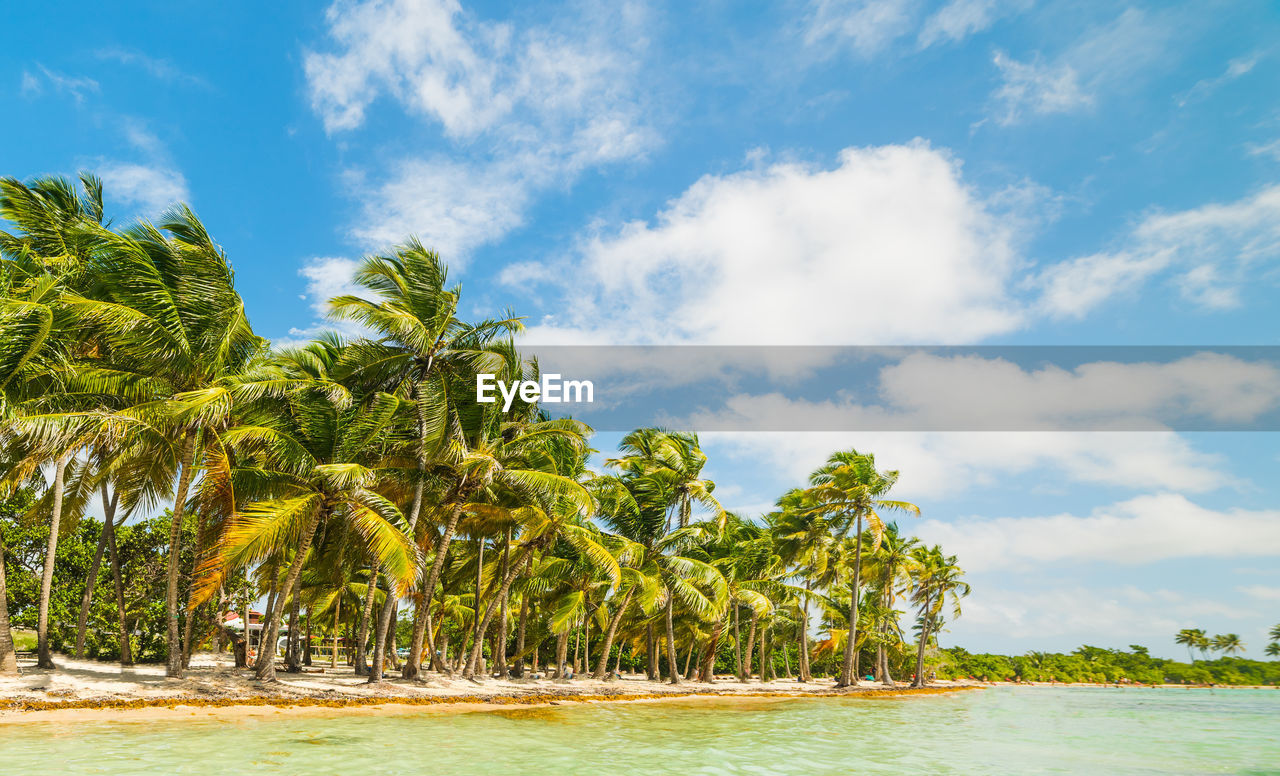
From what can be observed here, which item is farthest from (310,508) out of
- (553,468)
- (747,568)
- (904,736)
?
(747,568)

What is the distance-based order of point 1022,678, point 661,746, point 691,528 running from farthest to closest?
point 1022,678 → point 691,528 → point 661,746

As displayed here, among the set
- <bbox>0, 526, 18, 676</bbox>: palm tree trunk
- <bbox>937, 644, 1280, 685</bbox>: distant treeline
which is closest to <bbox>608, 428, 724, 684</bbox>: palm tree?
<bbox>0, 526, 18, 676</bbox>: palm tree trunk

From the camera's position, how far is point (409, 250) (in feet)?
65.5

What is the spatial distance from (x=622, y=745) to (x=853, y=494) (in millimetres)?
24798

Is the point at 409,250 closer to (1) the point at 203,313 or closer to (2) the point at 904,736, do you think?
(1) the point at 203,313

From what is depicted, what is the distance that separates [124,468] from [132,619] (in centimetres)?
909

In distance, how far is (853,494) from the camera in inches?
1404

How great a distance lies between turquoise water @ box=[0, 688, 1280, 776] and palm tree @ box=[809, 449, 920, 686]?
12.2m

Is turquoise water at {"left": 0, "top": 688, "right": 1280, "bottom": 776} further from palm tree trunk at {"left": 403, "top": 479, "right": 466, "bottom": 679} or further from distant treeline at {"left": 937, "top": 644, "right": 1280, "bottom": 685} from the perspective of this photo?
distant treeline at {"left": 937, "top": 644, "right": 1280, "bottom": 685}

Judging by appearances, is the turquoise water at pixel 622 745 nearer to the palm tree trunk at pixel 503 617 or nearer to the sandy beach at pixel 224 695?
the sandy beach at pixel 224 695

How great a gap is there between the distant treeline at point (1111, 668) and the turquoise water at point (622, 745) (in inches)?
2474

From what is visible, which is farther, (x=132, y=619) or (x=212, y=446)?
(x=132, y=619)

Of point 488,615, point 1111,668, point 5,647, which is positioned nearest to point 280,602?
point 5,647

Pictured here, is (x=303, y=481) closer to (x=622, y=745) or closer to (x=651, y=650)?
(x=622, y=745)
